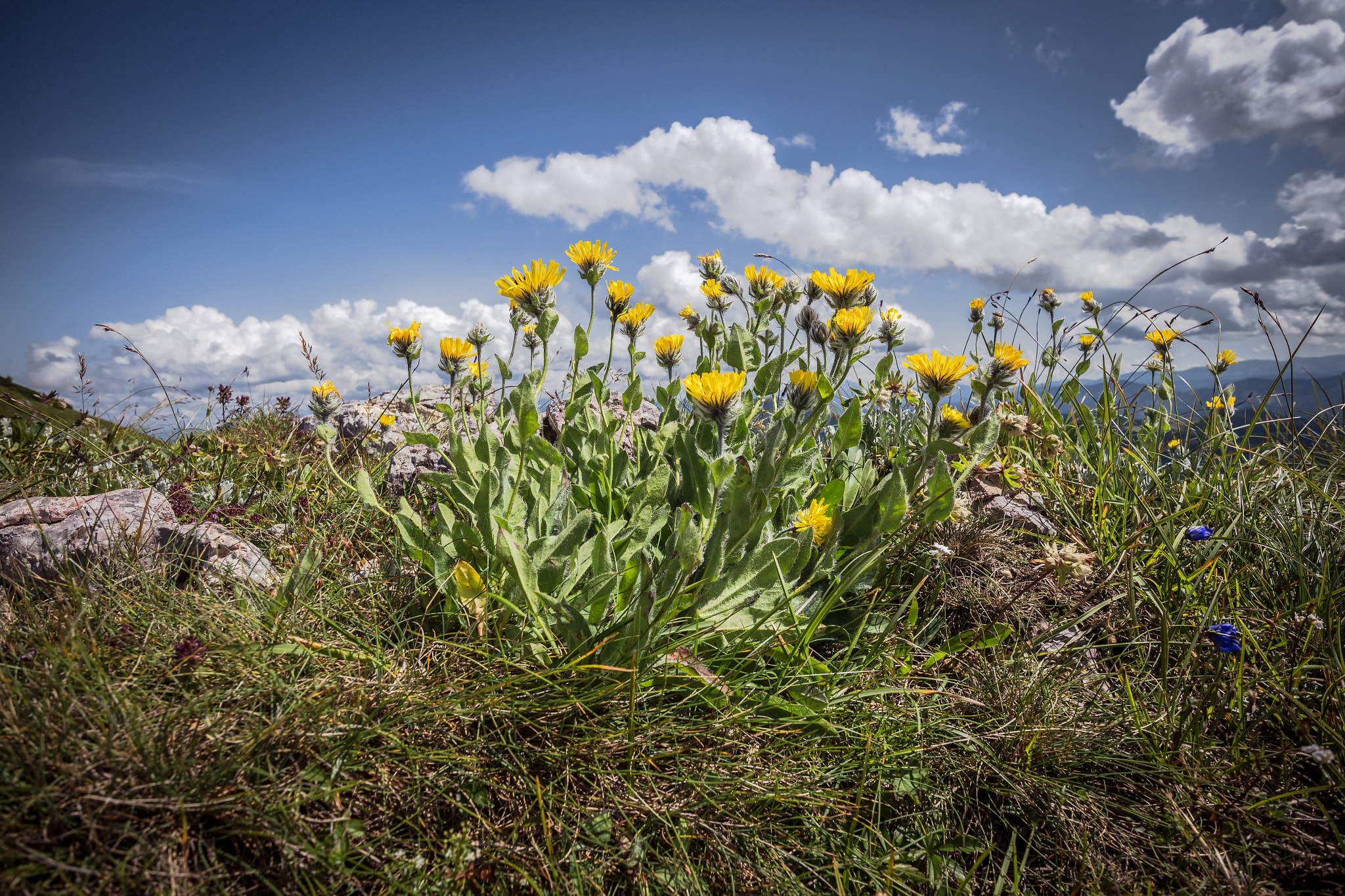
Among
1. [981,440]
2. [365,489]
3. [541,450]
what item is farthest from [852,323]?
[365,489]

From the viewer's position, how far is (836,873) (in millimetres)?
1358

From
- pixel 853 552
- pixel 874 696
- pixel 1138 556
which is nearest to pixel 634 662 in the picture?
pixel 874 696

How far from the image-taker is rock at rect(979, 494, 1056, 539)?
117 inches

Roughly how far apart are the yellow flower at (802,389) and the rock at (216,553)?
6.67 feet

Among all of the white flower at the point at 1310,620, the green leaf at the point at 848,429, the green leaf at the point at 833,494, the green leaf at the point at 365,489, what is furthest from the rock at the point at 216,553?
the white flower at the point at 1310,620

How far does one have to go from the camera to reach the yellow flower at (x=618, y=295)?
8.69 feet

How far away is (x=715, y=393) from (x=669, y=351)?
105cm

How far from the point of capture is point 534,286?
2.45m

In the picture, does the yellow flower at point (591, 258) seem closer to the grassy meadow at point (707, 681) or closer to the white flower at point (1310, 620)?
the grassy meadow at point (707, 681)

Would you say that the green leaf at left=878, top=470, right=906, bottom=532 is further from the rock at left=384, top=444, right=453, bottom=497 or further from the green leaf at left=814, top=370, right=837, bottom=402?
the rock at left=384, top=444, right=453, bottom=497

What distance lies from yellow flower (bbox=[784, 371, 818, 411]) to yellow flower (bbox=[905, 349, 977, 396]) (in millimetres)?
342

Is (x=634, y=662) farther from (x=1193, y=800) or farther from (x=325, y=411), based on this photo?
(x=325, y=411)

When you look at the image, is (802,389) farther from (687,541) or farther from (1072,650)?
(1072,650)

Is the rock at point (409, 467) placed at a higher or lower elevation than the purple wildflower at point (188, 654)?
higher
